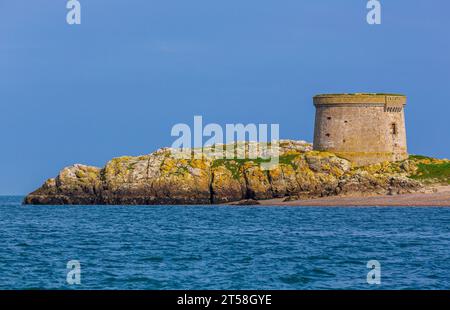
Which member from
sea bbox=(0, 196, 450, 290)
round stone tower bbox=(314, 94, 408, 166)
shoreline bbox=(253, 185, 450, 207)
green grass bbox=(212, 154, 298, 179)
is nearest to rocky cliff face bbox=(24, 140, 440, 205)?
green grass bbox=(212, 154, 298, 179)

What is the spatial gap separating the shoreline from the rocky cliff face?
5.23ft

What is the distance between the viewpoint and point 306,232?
56.6 meters

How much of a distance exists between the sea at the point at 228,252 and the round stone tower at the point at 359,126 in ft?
96.1

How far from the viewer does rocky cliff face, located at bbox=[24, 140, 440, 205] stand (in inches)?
3730

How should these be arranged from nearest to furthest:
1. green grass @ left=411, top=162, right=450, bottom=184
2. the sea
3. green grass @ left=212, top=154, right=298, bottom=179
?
the sea, green grass @ left=411, top=162, right=450, bottom=184, green grass @ left=212, top=154, right=298, bottom=179

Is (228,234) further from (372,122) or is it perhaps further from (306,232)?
(372,122)

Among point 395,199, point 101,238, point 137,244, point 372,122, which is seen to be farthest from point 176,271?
point 372,122

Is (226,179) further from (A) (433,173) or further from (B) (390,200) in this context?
(A) (433,173)

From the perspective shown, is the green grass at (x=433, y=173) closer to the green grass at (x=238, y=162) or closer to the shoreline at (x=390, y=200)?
the shoreline at (x=390, y=200)

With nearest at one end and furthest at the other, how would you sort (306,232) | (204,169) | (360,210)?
(306,232)
(360,210)
(204,169)

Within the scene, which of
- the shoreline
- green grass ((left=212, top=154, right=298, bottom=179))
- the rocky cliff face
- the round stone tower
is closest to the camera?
the shoreline

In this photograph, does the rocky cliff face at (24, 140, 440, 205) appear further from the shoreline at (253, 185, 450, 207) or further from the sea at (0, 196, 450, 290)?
the sea at (0, 196, 450, 290)

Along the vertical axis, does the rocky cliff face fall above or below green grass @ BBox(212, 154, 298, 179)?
below

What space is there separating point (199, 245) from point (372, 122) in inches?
2258
